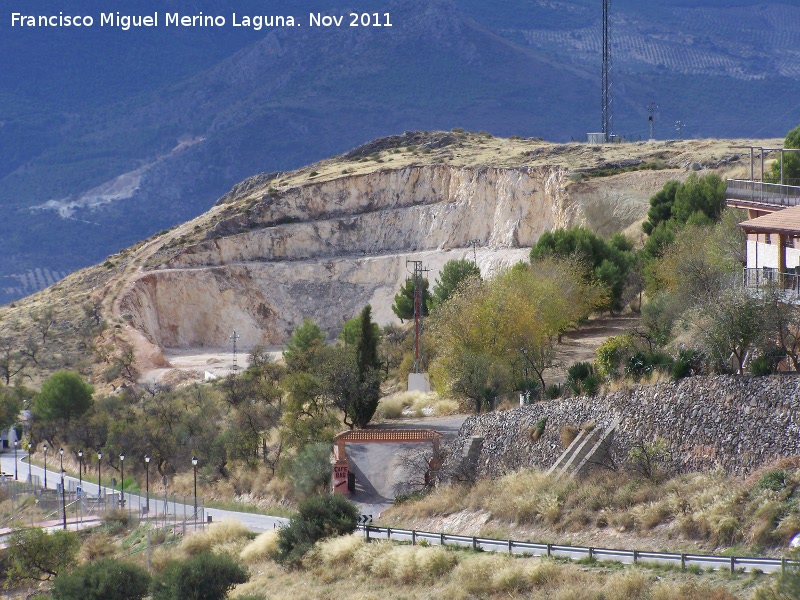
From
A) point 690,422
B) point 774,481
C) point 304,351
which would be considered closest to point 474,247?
point 304,351

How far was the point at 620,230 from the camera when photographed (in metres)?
68.7

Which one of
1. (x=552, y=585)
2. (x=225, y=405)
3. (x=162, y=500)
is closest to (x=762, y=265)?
(x=552, y=585)

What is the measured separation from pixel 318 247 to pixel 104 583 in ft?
215

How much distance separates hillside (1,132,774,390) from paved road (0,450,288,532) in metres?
26.1

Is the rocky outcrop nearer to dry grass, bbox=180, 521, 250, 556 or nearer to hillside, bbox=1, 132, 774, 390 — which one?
dry grass, bbox=180, 521, 250, 556

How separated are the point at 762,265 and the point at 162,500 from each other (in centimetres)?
1935

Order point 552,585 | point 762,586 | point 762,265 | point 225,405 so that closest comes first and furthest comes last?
1. point 762,586
2. point 552,585
3. point 762,265
4. point 225,405

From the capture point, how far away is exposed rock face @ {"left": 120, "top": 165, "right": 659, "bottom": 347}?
85.9 metres

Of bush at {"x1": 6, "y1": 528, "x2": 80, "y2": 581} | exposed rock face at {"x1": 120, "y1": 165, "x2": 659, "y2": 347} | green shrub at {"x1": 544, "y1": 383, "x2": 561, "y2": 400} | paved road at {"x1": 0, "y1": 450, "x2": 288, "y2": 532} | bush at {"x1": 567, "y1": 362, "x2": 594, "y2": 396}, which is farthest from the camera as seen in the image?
exposed rock face at {"x1": 120, "y1": 165, "x2": 659, "y2": 347}

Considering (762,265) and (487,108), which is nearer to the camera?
(762,265)

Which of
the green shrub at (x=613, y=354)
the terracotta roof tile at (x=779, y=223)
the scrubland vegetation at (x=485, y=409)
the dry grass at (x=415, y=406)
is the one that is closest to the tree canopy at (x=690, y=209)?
the scrubland vegetation at (x=485, y=409)

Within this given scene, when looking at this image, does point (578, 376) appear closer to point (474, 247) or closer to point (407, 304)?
point (407, 304)

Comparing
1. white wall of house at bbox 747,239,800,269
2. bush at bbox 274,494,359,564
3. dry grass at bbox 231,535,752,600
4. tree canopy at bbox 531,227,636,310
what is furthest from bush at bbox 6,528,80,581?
tree canopy at bbox 531,227,636,310

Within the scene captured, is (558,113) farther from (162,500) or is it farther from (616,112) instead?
(162,500)
